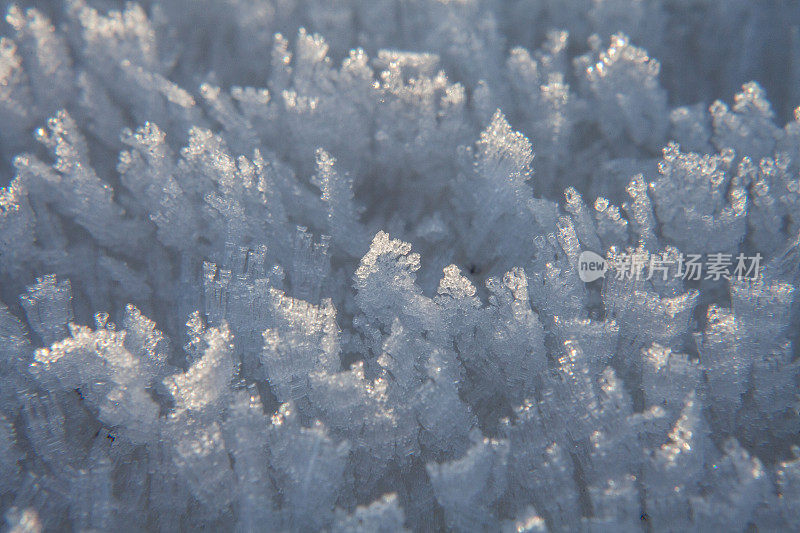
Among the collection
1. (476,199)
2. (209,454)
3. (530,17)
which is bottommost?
(209,454)

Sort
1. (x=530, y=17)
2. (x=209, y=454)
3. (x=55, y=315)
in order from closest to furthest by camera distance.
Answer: (x=209, y=454) < (x=55, y=315) < (x=530, y=17)

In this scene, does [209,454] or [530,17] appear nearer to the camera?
[209,454]

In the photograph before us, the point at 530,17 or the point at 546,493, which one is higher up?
the point at 530,17

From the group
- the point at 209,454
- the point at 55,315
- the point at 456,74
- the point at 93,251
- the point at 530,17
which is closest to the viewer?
the point at 209,454

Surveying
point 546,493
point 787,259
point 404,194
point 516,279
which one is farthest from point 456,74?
point 546,493

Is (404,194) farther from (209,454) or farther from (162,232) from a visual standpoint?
(209,454)

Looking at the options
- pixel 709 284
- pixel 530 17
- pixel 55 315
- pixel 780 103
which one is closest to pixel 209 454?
pixel 55 315

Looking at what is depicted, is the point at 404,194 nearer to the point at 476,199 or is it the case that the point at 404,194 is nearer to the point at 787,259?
the point at 476,199
